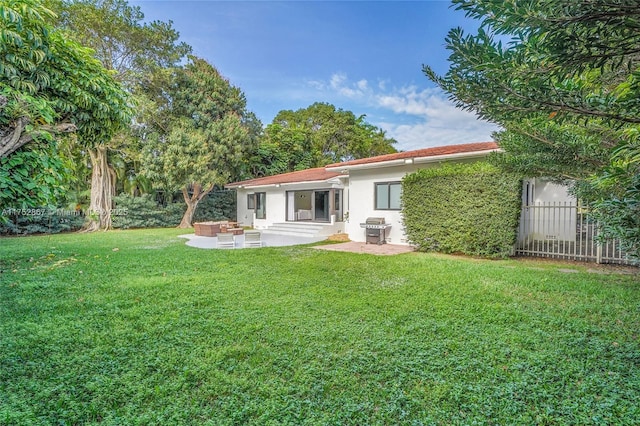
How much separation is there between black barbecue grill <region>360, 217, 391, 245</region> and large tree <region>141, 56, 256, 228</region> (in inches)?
485

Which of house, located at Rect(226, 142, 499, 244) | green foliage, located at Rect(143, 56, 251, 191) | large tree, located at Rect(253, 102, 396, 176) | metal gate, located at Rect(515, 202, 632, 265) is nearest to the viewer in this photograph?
metal gate, located at Rect(515, 202, 632, 265)

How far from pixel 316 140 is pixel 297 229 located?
1862 centimetres

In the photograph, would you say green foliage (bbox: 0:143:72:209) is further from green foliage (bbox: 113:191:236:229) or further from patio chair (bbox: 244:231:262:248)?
green foliage (bbox: 113:191:236:229)

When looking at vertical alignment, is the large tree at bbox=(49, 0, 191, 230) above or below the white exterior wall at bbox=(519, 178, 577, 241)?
Result: above

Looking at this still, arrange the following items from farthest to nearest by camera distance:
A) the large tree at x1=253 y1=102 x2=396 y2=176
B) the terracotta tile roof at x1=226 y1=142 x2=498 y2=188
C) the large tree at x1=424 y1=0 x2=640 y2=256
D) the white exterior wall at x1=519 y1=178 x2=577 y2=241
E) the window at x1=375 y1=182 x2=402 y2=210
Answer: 1. the large tree at x1=253 y1=102 x2=396 y2=176
2. the window at x1=375 y1=182 x2=402 y2=210
3. the terracotta tile roof at x1=226 y1=142 x2=498 y2=188
4. the white exterior wall at x1=519 y1=178 x2=577 y2=241
5. the large tree at x1=424 y1=0 x2=640 y2=256

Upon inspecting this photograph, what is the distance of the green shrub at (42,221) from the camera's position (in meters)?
18.1

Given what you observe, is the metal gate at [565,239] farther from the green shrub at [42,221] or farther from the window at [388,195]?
the green shrub at [42,221]

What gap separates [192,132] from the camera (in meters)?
21.3

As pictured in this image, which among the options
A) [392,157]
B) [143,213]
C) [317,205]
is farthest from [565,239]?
[143,213]

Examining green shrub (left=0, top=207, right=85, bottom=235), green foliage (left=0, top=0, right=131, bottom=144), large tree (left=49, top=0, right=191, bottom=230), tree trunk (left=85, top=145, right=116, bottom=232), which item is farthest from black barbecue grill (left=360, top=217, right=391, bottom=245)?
green shrub (left=0, top=207, right=85, bottom=235)

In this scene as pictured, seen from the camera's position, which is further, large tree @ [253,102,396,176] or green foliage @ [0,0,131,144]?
large tree @ [253,102,396,176]

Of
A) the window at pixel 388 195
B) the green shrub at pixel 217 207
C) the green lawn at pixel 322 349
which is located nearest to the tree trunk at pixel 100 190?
the green shrub at pixel 217 207

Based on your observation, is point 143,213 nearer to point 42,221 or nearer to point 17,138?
point 42,221

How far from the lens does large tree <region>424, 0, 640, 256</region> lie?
2.02 metres
